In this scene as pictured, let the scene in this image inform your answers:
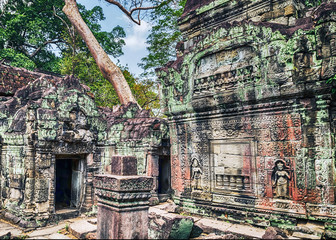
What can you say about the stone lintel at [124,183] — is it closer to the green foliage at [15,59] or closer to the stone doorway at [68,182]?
the stone doorway at [68,182]

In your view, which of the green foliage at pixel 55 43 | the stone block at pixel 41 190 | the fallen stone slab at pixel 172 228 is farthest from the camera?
the green foliage at pixel 55 43

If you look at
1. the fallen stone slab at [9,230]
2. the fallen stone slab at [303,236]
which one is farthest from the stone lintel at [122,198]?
the fallen stone slab at [9,230]

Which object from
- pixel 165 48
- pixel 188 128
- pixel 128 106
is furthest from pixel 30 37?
pixel 188 128

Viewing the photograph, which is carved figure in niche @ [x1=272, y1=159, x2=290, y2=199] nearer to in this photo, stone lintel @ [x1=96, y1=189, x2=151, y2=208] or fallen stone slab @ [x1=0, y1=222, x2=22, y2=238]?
stone lintel @ [x1=96, y1=189, x2=151, y2=208]

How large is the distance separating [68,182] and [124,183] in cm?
654

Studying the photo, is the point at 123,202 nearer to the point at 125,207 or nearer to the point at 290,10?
the point at 125,207

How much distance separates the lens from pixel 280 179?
5.26 metres

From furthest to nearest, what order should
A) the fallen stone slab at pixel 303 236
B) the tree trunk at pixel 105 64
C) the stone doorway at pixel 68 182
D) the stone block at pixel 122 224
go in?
A: 1. the tree trunk at pixel 105 64
2. the stone doorway at pixel 68 182
3. the fallen stone slab at pixel 303 236
4. the stone block at pixel 122 224

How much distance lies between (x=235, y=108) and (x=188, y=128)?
1408 mm

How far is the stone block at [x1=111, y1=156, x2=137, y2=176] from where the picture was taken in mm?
4195

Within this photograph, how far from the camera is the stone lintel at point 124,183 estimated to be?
392 centimetres

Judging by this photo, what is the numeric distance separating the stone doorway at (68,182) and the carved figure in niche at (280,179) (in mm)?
5380

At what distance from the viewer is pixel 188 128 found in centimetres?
693

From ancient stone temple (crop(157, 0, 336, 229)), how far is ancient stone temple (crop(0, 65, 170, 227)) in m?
2.24
